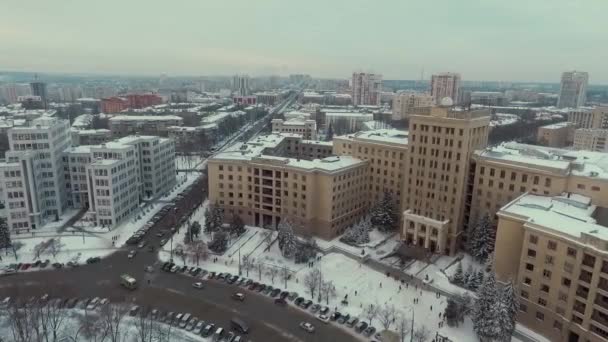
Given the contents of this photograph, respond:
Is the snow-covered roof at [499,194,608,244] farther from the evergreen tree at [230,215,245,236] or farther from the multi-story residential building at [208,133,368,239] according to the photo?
the evergreen tree at [230,215,245,236]

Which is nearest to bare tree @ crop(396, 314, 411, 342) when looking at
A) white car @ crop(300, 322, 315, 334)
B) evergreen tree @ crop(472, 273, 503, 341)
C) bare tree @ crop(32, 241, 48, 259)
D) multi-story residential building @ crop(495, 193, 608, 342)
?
evergreen tree @ crop(472, 273, 503, 341)

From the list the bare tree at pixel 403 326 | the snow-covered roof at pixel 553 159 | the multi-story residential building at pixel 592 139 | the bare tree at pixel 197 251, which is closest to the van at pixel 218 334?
the bare tree at pixel 197 251

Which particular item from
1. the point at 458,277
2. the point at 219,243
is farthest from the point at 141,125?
the point at 458,277

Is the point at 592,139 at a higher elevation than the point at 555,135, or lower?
higher

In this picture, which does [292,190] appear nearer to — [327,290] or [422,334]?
[327,290]

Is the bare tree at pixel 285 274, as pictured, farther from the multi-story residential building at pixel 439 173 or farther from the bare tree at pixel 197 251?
the multi-story residential building at pixel 439 173

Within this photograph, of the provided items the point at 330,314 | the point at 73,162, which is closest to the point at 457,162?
the point at 330,314
